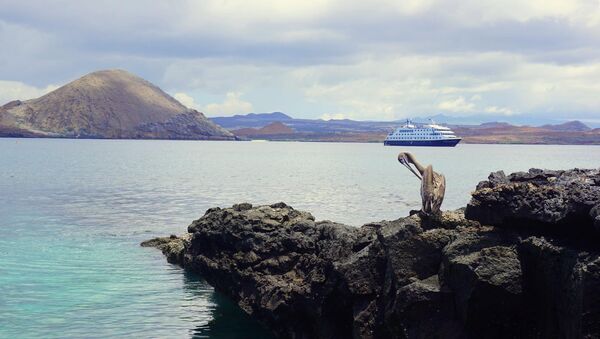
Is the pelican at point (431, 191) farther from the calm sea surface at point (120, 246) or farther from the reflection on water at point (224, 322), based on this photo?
the calm sea surface at point (120, 246)

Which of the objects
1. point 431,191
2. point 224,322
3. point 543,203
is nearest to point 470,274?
point 543,203

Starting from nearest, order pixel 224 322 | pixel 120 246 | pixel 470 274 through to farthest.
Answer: pixel 470 274 < pixel 224 322 < pixel 120 246

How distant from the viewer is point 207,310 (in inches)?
832

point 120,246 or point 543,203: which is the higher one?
point 543,203

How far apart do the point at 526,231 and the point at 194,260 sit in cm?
1401

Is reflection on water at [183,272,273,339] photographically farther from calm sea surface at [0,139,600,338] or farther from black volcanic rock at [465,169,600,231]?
black volcanic rock at [465,169,600,231]

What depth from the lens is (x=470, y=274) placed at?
39.6 feet

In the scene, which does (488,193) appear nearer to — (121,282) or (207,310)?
(207,310)

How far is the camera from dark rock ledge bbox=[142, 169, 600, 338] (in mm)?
11523

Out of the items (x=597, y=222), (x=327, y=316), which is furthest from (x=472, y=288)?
(x=327, y=316)

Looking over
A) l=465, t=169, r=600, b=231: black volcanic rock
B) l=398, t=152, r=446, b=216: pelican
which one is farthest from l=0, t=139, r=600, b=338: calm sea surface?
l=465, t=169, r=600, b=231: black volcanic rock

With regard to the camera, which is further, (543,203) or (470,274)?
(543,203)

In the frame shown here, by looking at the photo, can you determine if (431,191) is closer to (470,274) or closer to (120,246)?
(470,274)

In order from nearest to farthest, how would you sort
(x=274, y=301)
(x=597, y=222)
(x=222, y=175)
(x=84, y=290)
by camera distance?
(x=597, y=222) → (x=274, y=301) → (x=84, y=290) → (x=222, y=175)
